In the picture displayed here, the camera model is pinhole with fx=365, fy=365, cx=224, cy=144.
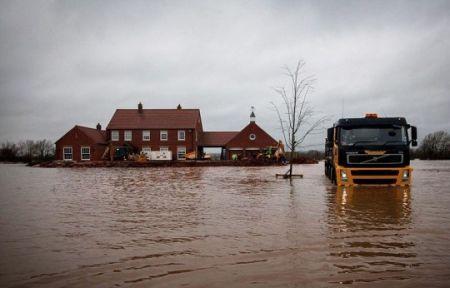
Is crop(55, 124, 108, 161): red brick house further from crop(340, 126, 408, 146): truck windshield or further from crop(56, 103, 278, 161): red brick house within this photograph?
crop(340, 126, 408, 146): truck windshield

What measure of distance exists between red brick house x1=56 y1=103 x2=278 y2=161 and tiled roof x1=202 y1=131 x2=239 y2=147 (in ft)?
8.00

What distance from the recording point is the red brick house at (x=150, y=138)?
49188 millimetres

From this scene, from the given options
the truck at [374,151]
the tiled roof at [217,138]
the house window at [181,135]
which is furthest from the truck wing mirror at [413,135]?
the tiled roof at [217,138]

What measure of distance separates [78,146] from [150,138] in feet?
31.6

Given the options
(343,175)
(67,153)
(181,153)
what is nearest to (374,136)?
(343,175)

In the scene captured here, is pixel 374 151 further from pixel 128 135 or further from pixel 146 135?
pixel 128 135

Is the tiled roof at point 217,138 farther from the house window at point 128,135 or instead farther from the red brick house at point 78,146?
the red brick house at point 78,146

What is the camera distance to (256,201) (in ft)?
36.0

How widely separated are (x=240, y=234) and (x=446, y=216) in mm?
5096

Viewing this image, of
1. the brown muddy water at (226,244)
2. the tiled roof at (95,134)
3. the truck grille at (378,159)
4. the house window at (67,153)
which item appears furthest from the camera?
the tiled roof at (95,134)

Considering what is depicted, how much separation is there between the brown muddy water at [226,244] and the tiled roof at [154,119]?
4183 centimetres

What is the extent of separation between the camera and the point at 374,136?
47.9 ft

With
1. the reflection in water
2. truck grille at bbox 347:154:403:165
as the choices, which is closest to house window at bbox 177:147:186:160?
truck grille at bbox 347:154:403:165

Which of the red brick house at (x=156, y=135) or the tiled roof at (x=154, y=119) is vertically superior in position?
the tiled roof at (x=154, y=119)
